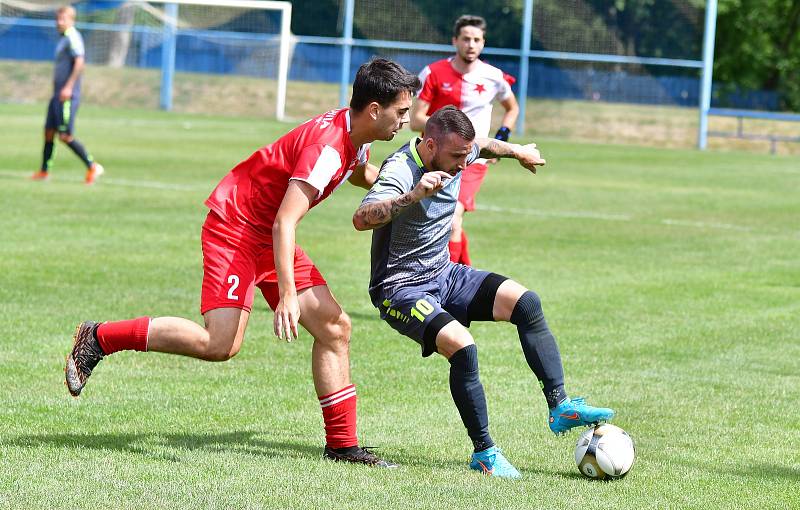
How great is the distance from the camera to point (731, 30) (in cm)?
5566

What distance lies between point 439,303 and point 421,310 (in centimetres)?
20

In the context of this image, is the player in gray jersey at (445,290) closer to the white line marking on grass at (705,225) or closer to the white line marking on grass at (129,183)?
the white line marking on grass at (705,225)

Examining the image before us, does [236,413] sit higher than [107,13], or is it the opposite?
[107,13]

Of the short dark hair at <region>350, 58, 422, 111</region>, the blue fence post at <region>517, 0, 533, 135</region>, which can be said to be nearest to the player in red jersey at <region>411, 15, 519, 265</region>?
the short dark hair at <region>350, 58, 422, 111</region>

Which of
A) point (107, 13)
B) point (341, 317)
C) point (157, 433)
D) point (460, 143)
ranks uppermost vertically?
point (107, 13)

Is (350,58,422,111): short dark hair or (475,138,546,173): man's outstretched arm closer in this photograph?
(350,58,422,111): short dark hair

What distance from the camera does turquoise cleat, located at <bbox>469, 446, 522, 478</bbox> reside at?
566 cm

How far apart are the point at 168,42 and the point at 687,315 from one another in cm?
3357

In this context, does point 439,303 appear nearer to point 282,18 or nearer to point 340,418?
point 340,418

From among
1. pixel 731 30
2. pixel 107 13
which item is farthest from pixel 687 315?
pixel 731 30

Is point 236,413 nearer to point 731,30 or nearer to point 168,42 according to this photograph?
point 168,42

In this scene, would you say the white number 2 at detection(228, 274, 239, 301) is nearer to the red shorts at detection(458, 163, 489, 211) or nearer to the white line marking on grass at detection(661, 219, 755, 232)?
the red shorts at detection(458, 163, 489, 211)

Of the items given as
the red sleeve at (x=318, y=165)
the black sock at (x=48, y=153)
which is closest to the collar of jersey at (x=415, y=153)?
the red sleeve at (x=318, y=165)

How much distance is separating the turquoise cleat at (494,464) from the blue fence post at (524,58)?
33.4 m
